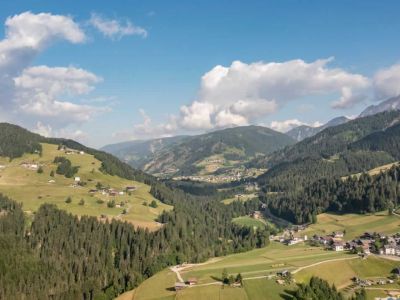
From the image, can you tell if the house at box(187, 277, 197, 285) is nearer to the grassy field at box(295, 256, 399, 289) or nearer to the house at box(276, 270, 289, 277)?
A: the house at box(276, 270, 289, 277)

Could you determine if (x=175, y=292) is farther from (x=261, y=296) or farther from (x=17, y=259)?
(x=17, y=259)

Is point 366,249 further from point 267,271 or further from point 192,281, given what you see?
point 192,281

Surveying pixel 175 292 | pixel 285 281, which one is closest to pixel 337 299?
pixel 285 281

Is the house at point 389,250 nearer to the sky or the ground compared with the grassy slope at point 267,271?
nearer to the sky

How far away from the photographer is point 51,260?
630 feet

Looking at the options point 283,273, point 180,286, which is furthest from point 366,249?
point 180,286

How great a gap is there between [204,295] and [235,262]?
1796 inches

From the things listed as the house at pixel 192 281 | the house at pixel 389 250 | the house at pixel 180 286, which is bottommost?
the house at pixel 180 286

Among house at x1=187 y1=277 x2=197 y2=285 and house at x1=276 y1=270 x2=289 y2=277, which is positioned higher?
house at x1=276 y1=270 x2=289 y2=277

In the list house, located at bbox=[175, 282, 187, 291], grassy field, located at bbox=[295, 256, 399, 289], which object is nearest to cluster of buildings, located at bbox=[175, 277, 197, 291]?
house, located at bbox=[175, 282, 187, 291]

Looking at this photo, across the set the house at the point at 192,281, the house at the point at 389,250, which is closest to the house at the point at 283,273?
the house at the point at 192,281

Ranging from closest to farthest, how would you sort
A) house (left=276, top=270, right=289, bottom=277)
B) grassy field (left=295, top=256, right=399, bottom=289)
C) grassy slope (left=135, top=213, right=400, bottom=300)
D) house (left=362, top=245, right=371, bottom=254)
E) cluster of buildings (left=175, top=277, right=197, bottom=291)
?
1. grassy slope (left=135, top=213, right=400, bottom=300)
2. cluster of buildings (left=175, top=277, right=197, bottom=291)
3. grassy field (left=295, top=256, right=399, bottom=289)
4. house (left=276, top=270, right=289, bottom=277)
5. house (left=362, top=245, right=371, bottom=254)

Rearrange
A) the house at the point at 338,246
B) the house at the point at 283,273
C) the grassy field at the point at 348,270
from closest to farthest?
the grassy field at the point at 348,270, the house at the point at 283,273, the house at the point at 338,246

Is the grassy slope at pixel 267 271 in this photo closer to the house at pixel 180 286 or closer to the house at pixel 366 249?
the house at pixel 180 286
